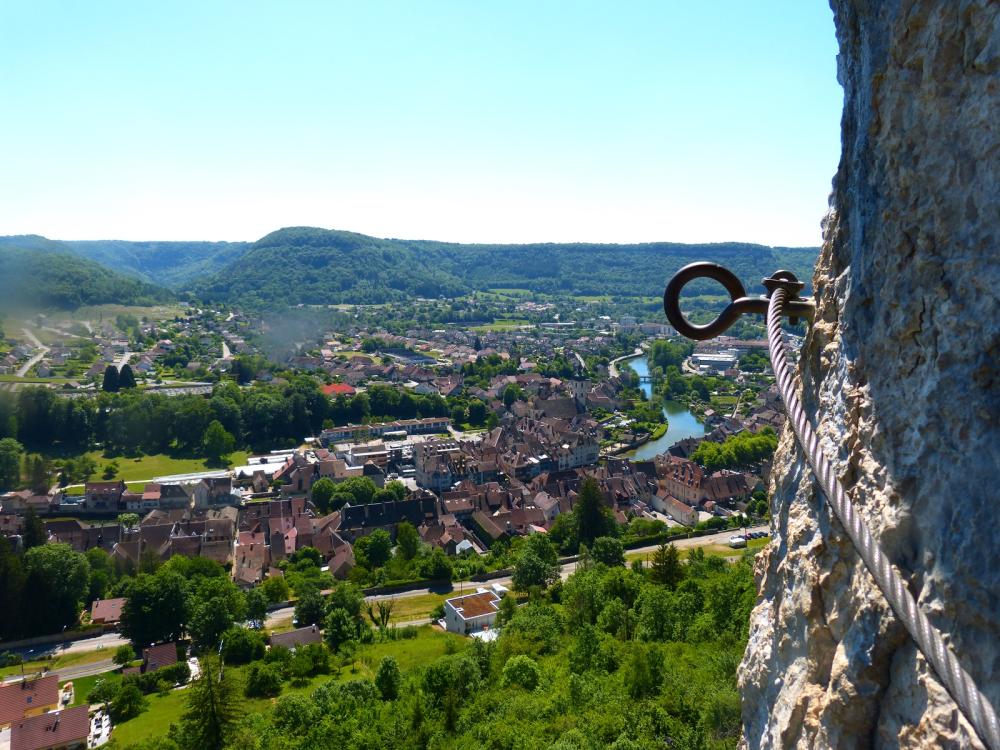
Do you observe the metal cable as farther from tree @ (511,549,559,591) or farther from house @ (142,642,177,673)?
house @ (142,642,177,673)

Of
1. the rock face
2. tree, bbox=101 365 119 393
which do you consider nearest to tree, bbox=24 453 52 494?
tree, bbox=101 365 119 393

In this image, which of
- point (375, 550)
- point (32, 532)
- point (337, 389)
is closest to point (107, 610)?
point (32, 532)

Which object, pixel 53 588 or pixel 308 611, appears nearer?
pixel 308 611

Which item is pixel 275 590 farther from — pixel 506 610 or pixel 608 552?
pixel 608 552

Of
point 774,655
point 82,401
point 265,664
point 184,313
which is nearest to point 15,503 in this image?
point 82,401

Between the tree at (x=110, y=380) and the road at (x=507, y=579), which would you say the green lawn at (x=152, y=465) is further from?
the road at (x=507, y=579)

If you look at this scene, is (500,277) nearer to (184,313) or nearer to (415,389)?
(184,313)
